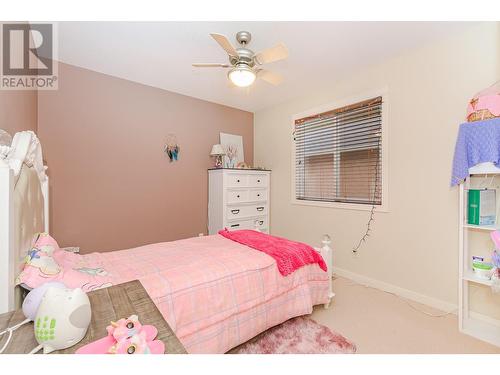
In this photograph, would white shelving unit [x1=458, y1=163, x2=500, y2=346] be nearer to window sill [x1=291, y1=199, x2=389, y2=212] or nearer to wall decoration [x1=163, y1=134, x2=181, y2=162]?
window sill [x1=291, y1=199, x2=389, y2=212]

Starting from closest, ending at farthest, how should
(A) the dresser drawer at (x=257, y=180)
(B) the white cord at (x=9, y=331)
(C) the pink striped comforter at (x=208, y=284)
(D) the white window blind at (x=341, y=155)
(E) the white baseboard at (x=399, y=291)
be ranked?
(B) the white cord at (x=9, y=331)
(C) the pink striped comforter at (x=208, y=284)
(E) the white baseboard at (x=399, y=291)
(D) the white window blind at (x=341, y=155)
(A) the dresser drawer at (x=257, y=180)

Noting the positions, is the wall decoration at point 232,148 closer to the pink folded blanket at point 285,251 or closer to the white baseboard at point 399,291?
the pink folded blanket at point 285,251

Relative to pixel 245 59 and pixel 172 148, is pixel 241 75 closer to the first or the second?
pixel 245 59

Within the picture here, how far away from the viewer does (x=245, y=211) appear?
3.77 m

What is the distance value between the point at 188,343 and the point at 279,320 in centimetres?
75

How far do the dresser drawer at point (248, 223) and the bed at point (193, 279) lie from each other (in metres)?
1.43

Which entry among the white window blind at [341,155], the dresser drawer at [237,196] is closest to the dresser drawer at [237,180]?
the dresser drawer at [237,196]

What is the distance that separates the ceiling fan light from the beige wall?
161 centimetres

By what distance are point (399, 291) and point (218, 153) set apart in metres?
2.89

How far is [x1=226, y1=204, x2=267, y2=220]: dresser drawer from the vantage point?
11.8 ft

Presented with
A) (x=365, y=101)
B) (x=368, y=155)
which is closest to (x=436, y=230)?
(x=368, y=155)

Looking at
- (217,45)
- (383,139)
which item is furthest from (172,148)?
(383,139)

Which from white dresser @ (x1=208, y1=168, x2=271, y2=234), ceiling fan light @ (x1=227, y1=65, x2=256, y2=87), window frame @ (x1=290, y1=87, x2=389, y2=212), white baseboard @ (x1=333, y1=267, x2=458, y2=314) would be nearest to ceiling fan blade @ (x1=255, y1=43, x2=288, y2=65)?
ceiling fan light @ (x1=227, y1=65, x2=256, y2=87)

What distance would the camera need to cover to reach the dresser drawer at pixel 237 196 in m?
3.57
